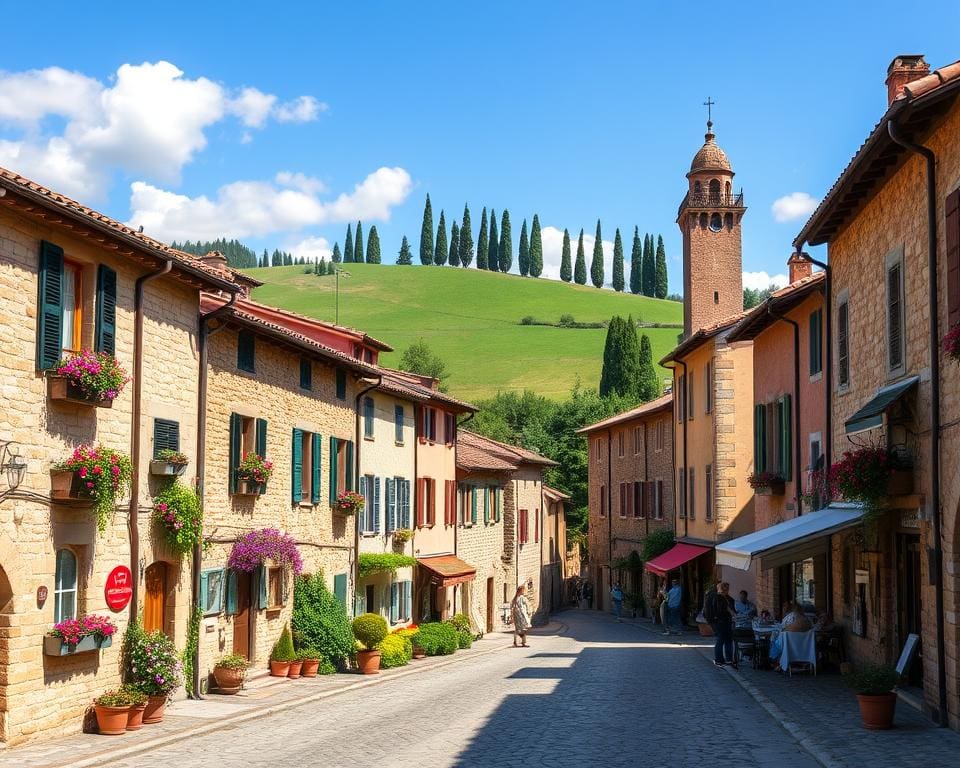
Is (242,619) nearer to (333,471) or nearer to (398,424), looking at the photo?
(333,471)

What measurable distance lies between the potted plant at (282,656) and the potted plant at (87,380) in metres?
8.90

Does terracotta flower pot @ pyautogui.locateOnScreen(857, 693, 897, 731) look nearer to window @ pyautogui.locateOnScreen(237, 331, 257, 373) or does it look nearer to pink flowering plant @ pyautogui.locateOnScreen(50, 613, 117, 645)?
pink flowering plant @ pyautogui.locateOnScreen(50, 613, 117, 645)

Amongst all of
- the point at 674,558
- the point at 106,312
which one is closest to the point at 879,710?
the point at 106,312

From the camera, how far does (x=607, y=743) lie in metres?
13.8

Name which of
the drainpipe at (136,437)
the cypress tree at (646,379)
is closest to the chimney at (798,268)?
the drainpipe at (136,437)

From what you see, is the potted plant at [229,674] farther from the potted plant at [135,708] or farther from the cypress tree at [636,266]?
the cypress tree at [636,266]

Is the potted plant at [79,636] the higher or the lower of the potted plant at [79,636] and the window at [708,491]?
the lower

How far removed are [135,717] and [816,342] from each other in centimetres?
1457

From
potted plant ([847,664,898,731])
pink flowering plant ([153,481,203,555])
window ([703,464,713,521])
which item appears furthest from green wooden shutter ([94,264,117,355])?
window ([703,464,713,521])

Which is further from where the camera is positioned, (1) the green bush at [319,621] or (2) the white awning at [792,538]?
(1) the green bush at [319,621]

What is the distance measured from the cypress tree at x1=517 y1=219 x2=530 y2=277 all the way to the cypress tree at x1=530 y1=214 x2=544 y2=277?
0.79 metres

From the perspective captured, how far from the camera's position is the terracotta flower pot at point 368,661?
81.6 ft

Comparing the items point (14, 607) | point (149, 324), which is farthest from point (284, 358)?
point (14, 607)

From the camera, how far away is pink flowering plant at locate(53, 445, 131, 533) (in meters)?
14.4
